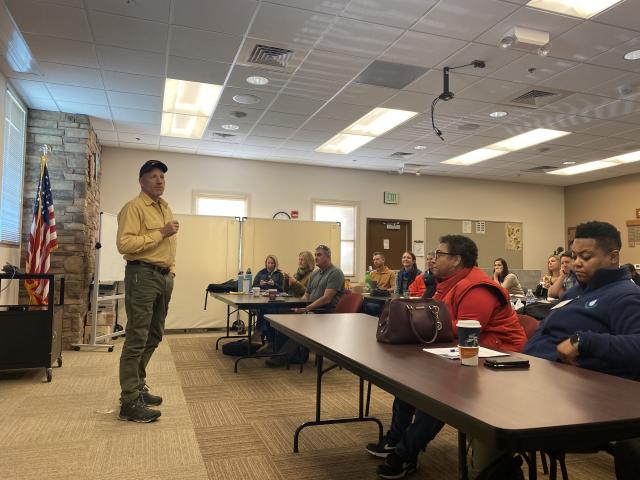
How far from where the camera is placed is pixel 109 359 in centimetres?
514

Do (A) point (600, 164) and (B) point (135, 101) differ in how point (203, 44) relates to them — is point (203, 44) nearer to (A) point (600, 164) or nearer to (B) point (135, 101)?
(B) point (135, 101)

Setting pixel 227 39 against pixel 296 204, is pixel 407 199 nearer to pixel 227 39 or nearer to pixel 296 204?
pixel 296 204

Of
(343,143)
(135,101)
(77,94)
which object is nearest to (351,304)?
(135,101)

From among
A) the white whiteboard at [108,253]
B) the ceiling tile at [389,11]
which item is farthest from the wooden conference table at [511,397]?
the white whiteboard at [108,253]

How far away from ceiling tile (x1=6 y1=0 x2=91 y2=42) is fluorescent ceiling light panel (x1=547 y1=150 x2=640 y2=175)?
7676mm

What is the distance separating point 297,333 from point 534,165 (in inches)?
296

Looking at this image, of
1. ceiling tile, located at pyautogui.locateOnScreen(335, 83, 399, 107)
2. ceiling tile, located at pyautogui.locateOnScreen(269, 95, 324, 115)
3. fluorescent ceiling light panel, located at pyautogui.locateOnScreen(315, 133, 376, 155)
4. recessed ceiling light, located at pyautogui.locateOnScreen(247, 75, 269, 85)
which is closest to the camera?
recessed ceiling light, located at pyautogui.locateOnScreen(247, 75, 269, 85)

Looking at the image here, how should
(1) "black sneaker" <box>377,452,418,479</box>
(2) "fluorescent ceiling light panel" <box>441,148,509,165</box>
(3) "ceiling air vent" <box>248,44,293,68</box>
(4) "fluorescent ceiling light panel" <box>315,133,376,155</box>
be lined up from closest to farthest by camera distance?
(1) "black sneaker" <box>377,452,418,479</box> → (3) "ceiling air vent" <box>248,44,293,68</box> → (4) "fluorescent ceiling light panel" <box>315,133,376,155</box> → (2) "fluorescent ceiling light panel" <box>441,148,509,165</box>

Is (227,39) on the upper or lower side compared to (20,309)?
upper

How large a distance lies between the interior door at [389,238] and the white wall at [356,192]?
131 millimetres

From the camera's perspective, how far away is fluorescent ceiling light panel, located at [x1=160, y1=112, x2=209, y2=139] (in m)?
6.30

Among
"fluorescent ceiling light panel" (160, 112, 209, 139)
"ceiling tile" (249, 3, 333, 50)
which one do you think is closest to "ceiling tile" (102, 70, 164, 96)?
"fluorescent ceiling light panel" (160, 112, 209, 139)

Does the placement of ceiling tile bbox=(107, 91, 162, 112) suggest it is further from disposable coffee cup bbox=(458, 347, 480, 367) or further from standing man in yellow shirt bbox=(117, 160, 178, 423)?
disposable coffee cup bbox=(458, 347, 480, 367)

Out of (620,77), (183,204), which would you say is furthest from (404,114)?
(183,204)
